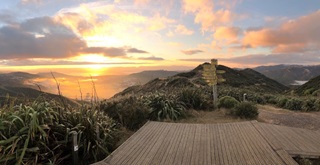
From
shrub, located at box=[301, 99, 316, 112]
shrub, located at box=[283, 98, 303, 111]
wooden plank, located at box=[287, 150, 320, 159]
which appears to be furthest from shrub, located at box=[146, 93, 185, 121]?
shrub, located at box=[283, 98, 303, 111]

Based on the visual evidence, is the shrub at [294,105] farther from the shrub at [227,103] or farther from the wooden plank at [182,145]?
the wooden plank at [182,145]

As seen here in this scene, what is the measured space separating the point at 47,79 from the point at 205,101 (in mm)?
7864

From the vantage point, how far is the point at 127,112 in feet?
28.2

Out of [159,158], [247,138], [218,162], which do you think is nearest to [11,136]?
[159,158]

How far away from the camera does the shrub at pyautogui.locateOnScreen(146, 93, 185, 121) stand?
1003 centimetres

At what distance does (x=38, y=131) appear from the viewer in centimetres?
504

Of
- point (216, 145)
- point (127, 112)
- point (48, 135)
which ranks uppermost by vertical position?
point (48, 135)

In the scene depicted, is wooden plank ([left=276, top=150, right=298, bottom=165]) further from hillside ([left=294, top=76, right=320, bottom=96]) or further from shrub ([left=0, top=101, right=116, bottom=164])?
hillside ([left=294, top=76, right=320, bottom=96])

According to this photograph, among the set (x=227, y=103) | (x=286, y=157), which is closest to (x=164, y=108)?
(x=227, y=103)

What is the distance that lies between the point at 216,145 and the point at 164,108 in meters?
4.42

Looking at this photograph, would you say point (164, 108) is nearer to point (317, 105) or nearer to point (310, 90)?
point (317, 105)

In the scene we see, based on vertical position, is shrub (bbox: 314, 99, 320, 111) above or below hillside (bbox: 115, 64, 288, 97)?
above

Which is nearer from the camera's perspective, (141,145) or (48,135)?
(48,135)

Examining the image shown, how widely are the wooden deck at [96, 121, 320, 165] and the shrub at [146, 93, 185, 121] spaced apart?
1.85 meters
